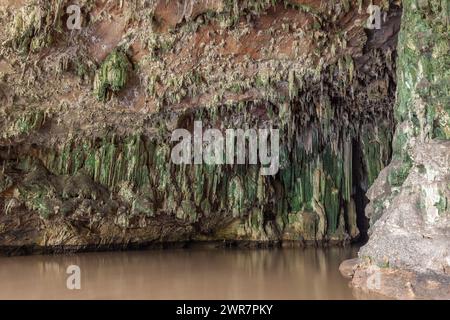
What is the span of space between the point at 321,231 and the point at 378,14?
7.95m

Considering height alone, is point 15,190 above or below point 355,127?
below

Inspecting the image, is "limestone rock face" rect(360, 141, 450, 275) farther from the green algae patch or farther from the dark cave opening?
the dark cave opening

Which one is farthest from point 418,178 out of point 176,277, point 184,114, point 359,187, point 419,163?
point 359,187

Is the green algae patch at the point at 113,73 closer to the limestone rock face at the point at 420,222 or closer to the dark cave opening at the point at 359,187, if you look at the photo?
the limestone rock face at the point at 420,222

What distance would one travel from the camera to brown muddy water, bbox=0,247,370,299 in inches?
232

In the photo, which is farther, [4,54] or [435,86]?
[4,54]

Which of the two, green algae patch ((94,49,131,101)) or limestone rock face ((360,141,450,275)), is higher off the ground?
green algae patch ((94,49,131,101))

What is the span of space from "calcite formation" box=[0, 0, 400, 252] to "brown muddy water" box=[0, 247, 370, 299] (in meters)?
1.64

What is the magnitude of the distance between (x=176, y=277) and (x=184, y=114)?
469cm

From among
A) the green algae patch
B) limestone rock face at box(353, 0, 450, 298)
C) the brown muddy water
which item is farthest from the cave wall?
the green algae patch

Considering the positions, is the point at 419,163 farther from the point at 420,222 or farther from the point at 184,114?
the point at 184,114

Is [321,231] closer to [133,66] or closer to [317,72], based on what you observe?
[317,72]

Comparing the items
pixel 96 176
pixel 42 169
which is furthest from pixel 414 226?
pixel 42 169

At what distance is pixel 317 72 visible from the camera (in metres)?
9.30
